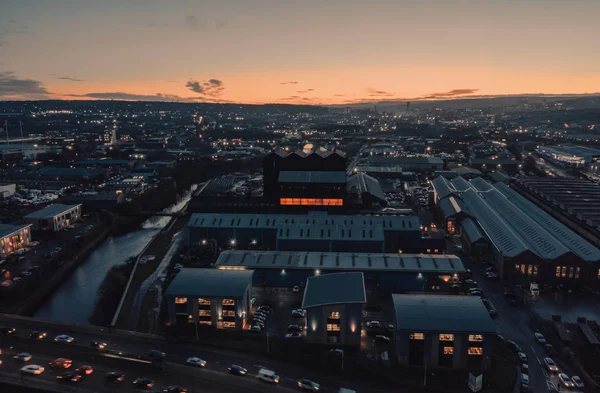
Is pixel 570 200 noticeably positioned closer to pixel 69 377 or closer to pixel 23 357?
pixel 69 377

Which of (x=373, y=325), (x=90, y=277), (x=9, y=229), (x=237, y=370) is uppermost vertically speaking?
(x=9, y=229)

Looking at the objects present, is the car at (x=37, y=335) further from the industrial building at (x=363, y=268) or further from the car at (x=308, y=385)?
the car at (x=308, y=385)

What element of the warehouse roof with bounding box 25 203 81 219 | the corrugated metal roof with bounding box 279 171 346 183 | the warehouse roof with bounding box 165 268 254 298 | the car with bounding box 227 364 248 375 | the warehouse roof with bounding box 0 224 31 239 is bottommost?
the car with bounding box 227 364 248 375

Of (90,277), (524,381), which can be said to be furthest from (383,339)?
(90,277)

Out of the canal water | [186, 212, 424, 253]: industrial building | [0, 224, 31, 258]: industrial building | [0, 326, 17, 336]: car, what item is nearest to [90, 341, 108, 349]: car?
[0, 326, 17, 336]: car

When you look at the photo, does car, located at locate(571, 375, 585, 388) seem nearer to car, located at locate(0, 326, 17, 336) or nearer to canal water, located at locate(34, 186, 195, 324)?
canal water, located at locate(34, 186, 195, 324)

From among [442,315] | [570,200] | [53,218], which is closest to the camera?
[442,315]

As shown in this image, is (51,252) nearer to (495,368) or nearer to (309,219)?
(309,219)
